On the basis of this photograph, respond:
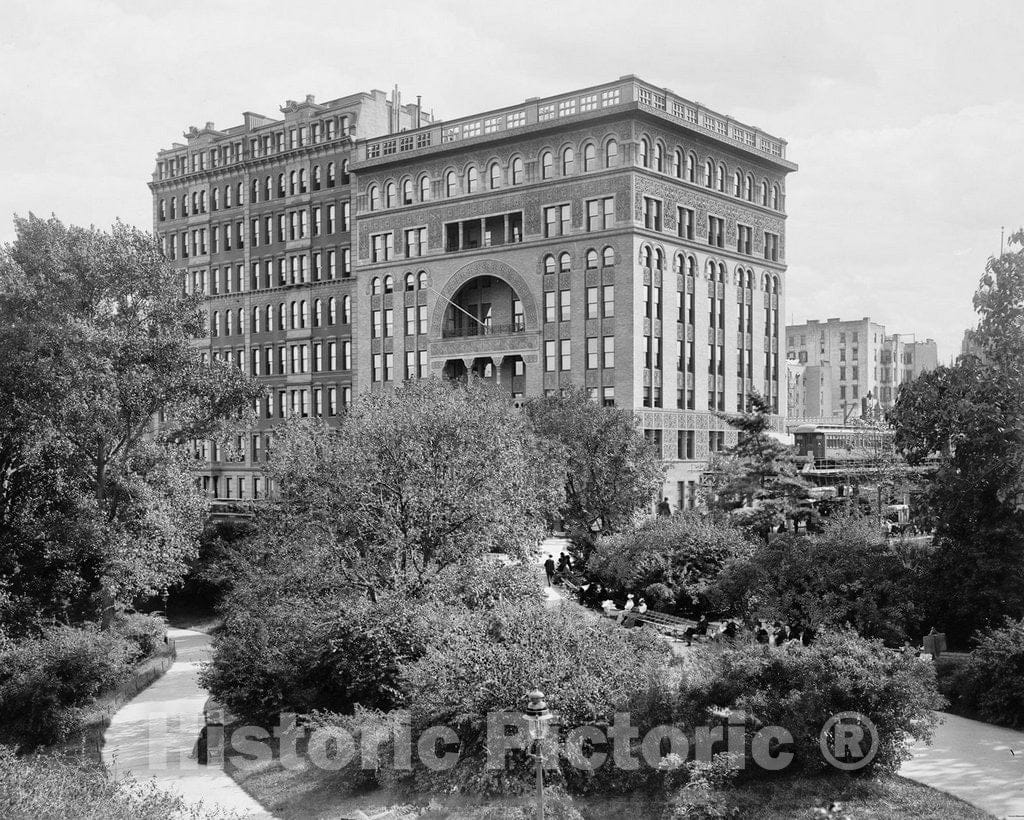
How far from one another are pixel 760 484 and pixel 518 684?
23.1 m

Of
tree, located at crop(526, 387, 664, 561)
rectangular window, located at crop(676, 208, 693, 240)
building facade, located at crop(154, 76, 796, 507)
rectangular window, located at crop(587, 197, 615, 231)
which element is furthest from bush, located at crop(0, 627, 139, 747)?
rectangular window, located at crop(676, 208, 693, 240)

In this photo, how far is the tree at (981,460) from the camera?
27594mm

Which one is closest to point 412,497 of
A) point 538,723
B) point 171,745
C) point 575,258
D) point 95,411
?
point 171,745

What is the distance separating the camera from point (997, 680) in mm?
22906

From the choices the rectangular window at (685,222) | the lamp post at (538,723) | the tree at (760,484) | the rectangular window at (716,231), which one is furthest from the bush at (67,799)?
the rectangular window at (716,231)

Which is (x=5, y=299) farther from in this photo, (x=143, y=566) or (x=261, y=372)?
(x=261, y=372)

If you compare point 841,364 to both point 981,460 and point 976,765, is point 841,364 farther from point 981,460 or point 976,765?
point 976,765

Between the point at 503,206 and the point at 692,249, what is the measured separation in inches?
496

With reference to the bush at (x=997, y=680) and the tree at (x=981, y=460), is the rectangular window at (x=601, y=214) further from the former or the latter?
the bush at (x=997, y=680)

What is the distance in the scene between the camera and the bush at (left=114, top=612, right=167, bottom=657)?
122 feet

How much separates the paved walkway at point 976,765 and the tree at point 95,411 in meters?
25.0

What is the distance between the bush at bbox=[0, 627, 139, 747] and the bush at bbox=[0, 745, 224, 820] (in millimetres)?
7812

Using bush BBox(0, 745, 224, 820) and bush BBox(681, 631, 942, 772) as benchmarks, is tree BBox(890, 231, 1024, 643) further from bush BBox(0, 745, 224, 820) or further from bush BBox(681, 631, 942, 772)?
bush BBox(0, 745, 224, 820)

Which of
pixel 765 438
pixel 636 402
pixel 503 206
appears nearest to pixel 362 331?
pixel 503 206
